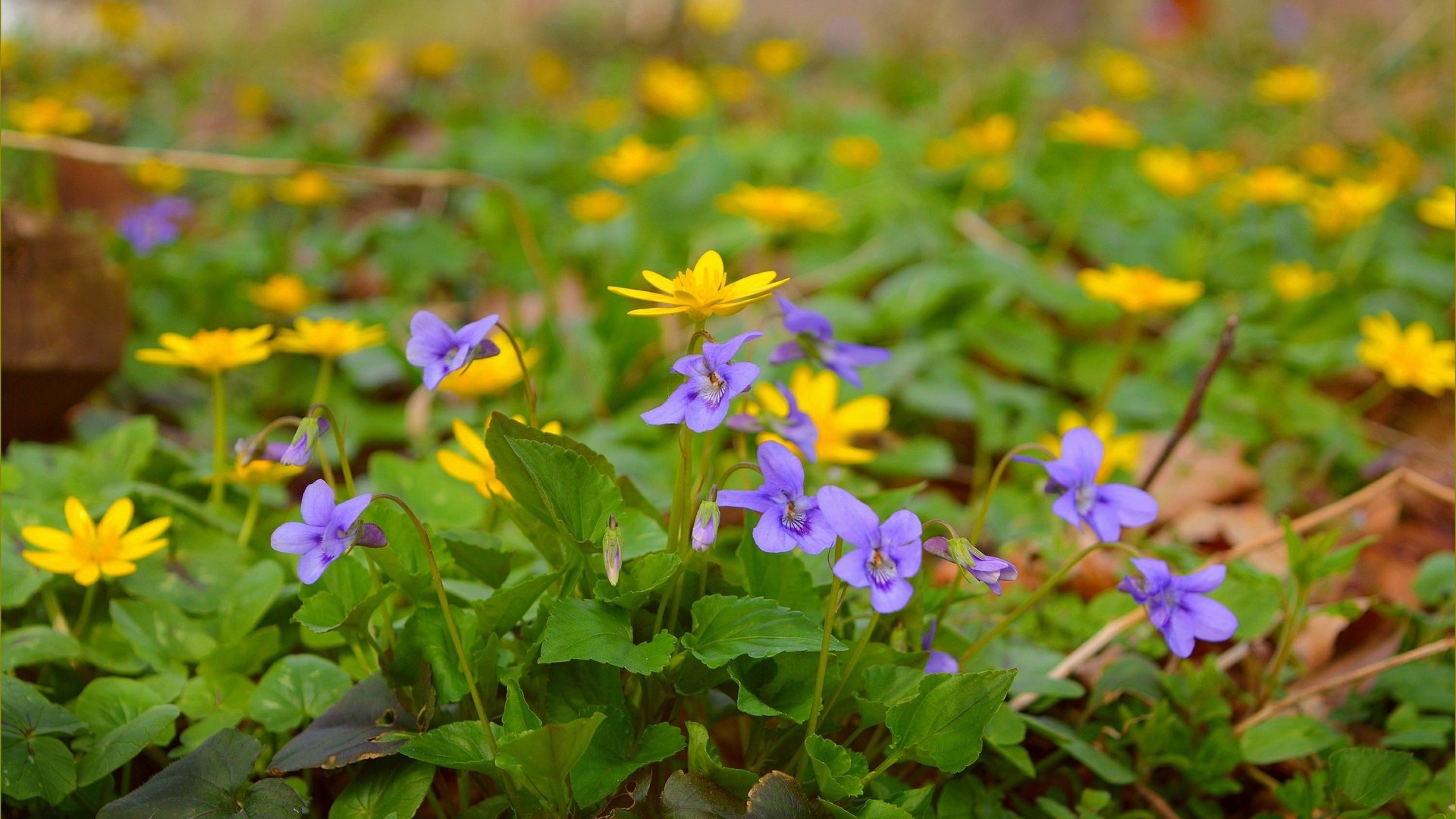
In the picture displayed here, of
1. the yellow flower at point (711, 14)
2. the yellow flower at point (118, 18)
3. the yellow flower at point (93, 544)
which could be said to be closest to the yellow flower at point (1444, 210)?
the yellow flower at point (93, 544)

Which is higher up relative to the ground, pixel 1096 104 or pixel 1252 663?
pixel 1252 663

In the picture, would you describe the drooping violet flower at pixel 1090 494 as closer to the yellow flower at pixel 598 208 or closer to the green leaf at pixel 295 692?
the green leaf at pixel 295 692

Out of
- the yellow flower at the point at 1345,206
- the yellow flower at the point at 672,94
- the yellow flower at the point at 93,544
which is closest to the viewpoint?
the yellow flower at the point at 93,544

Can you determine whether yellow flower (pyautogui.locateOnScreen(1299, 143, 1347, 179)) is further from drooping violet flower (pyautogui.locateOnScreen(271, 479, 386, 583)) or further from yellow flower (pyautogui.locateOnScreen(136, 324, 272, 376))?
drooping violet flower (pyautogui.locateOnScreen(271, 479, 386, 583))

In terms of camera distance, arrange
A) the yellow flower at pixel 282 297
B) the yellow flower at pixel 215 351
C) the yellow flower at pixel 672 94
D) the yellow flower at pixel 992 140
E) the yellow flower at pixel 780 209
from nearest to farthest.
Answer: the yellow flower at pixel 215 351 < the yellow flower at pixel 282 297 < the yellow flower at pixel 780 209 < the yellow flower at pixel 992 140 < the yellow flower at pixel 672 94

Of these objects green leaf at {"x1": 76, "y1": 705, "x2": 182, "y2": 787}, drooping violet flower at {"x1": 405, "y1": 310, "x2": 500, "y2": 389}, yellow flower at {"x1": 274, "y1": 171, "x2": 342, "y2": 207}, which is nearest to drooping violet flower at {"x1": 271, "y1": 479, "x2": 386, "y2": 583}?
drooping violet flower at {"x1": 405, "y1": 310, "x2": 500, "y2": 389}

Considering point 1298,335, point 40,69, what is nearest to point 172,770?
point 1298,335

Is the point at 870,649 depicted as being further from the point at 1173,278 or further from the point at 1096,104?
the point at 1096,104

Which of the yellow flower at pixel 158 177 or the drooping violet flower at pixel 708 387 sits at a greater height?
the drooping violet flower at pixel 708 387
